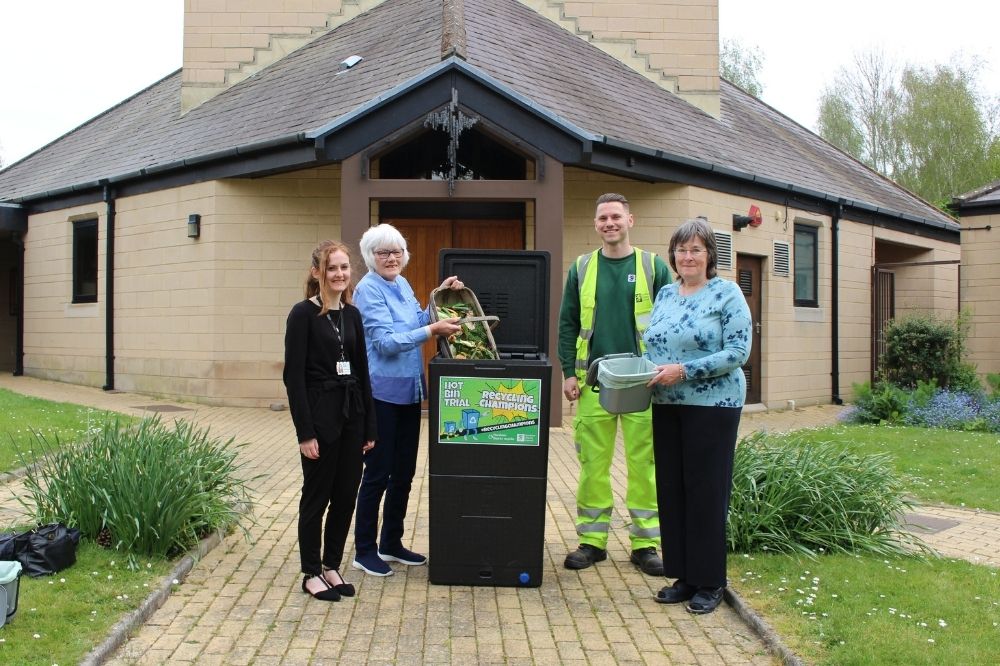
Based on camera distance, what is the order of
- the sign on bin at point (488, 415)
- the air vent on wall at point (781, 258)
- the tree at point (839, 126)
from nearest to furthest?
the sign on bin at point (488, 415) < the air vent on wall at point (781, 258) < the tree at point (839, 126)

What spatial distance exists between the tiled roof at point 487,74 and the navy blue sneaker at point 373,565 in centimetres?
625

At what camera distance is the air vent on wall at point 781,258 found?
13742 millimetres

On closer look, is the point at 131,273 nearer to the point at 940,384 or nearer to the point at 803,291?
the point at 803,291

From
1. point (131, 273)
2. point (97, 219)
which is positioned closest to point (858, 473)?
point (131, 273)

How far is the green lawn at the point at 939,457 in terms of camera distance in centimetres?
709

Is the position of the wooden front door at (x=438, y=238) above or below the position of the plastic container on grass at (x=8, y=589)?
above

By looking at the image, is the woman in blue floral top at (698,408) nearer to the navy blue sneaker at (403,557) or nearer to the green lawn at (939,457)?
the navy blue sneaker at (403,557)

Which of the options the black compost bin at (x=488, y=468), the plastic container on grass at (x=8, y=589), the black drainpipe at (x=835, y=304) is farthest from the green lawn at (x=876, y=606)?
the black drainpipe at (x=835, y=304)

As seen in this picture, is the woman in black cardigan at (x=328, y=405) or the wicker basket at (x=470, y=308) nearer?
the woman in black cardigan at (x=328, y=405)

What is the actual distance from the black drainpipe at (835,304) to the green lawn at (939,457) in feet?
14.9

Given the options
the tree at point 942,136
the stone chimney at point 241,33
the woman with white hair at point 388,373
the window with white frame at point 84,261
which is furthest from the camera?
the tree at point 942,136

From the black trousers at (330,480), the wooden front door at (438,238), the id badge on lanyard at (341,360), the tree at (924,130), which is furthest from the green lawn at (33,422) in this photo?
the tree at (924,130)

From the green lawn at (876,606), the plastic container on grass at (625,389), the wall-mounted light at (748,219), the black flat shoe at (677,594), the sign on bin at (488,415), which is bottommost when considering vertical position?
the black flat shoe at (677,594)

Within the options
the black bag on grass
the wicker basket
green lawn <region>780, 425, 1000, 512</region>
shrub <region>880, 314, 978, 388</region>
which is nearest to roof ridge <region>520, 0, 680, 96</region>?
shrub <region>880, 314, 978, 388</region>
